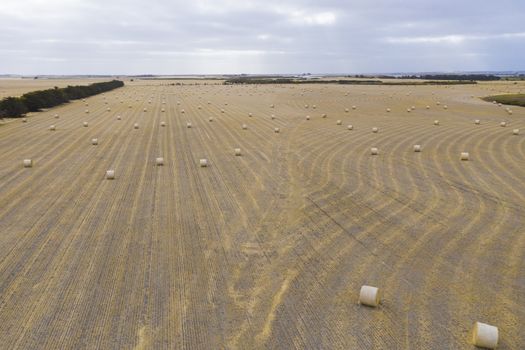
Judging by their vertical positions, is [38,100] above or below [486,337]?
below

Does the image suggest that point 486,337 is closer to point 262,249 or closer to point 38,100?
point 262,249

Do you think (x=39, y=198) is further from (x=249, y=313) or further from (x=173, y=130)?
(x=173, y=130)

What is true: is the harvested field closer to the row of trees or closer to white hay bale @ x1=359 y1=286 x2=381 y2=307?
white hay bale @ x1=359 y1=286 x2=381 y2=307

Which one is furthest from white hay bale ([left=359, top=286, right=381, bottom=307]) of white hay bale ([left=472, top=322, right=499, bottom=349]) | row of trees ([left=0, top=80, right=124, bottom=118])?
row of trees ([left=0, top=80, right=124, bottom=118])

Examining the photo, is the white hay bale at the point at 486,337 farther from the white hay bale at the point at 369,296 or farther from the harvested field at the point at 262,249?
the white hay bale at the point at 369,296

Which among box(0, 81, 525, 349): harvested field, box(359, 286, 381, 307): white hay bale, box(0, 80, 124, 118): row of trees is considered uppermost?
box(359, 286, 381, 307): white hay bale

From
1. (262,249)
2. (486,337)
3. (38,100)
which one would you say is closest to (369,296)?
(486,337)
